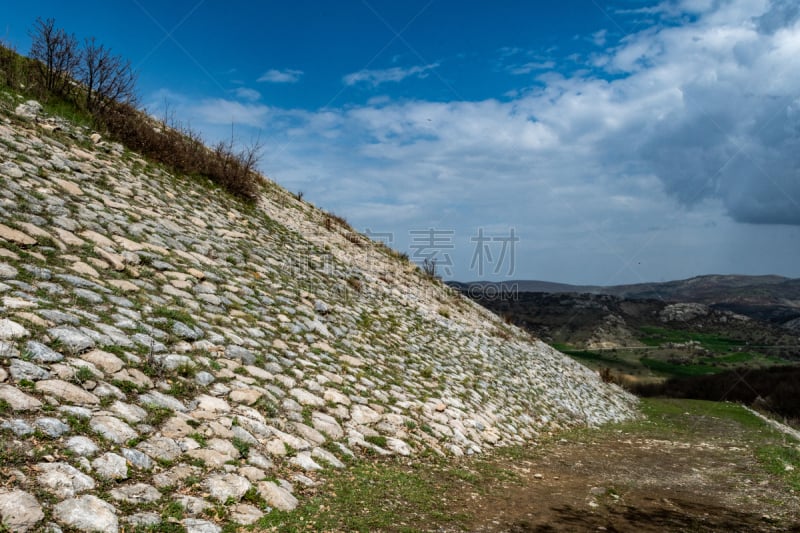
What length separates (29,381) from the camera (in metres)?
4.83

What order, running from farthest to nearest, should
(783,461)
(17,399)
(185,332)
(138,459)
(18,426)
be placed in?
(783,461)
(185,332)
(138,459)
(17,399)
(18,426)

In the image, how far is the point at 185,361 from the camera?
6.74 m

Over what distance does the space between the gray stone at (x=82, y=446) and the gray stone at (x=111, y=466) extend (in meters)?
0.11

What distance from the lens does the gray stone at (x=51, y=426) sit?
4363 mm

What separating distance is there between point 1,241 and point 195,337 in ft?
10.8

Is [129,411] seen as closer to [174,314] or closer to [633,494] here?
[174,314]

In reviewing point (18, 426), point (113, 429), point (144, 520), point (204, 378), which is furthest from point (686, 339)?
point (18, 426)

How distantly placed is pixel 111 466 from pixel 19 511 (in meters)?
0.93

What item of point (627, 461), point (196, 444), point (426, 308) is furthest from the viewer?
point (426, 308)

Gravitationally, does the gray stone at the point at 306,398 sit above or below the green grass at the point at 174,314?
below

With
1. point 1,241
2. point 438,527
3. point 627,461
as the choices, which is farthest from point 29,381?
point 627,461

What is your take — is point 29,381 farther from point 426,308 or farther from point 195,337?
point 426,308

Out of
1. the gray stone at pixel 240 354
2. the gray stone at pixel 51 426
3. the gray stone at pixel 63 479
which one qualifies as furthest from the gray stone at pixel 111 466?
the gray stone at pixel 240 354

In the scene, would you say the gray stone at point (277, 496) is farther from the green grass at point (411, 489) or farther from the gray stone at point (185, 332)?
the gray stone at point (185, 332)
